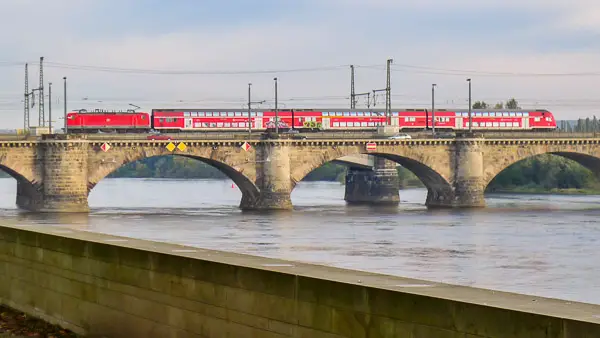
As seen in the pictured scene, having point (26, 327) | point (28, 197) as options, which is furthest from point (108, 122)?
point (26, 327)

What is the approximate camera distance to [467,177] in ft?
327

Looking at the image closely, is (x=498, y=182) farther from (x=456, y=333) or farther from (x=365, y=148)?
(x=456, y=333)

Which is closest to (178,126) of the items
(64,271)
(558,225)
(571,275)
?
(558,225)

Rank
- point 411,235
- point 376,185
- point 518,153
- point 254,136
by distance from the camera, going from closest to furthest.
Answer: point 411,235
point 254,136
point 518,153
point 376,185

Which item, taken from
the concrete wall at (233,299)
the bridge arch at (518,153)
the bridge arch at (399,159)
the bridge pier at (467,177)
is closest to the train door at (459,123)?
the bridge arch at (518,153)

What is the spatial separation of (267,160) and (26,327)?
76.9 m

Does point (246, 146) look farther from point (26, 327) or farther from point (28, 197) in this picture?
point (26, 327)

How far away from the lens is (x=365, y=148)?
320ft

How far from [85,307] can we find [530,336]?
917 cm

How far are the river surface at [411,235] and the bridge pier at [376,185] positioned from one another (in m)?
7.12

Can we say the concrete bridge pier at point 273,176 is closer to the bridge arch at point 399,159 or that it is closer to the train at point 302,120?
the bridge arch at point 399,159

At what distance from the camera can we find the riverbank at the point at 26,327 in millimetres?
17000

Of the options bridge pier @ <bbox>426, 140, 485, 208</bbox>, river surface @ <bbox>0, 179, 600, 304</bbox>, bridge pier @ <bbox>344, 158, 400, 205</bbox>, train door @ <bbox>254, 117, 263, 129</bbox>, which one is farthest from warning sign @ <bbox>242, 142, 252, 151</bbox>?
bridge pier @ <bbox>344, 158, 400, 205</bbox>

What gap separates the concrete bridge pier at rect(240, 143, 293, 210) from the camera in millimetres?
94500
